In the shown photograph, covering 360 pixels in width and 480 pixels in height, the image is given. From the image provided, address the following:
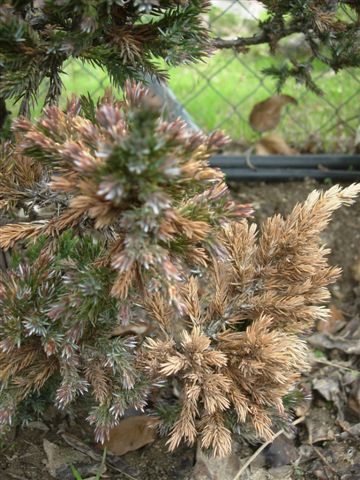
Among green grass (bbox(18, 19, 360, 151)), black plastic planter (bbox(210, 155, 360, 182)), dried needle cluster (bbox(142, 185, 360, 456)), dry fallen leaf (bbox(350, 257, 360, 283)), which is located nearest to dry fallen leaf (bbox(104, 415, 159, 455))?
dried needle cluster (bbox(142, 185, 360, 456))

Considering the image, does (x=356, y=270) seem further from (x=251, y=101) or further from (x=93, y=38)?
(x=251, y=101)

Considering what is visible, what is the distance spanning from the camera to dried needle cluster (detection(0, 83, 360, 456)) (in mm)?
902

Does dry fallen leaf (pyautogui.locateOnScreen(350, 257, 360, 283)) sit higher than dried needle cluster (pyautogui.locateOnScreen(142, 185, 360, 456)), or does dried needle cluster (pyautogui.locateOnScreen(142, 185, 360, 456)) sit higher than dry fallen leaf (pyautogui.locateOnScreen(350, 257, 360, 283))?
dried needle cluster (pyautogui.locateOnScreen(142, 185, 360, 456))

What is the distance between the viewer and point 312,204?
125 cm

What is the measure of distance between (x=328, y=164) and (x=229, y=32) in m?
1.51

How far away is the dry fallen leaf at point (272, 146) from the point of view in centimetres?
263

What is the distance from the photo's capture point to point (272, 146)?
2637 millimetres

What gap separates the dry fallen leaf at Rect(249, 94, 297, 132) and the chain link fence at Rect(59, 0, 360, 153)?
2.5 inches

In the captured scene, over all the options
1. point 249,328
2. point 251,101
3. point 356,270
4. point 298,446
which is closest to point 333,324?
point 356,270

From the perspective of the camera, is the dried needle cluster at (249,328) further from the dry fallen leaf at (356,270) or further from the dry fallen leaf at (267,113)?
the dry fallen leaf at (267,113)

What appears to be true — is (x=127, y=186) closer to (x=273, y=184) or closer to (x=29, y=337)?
(x=29, y=337)

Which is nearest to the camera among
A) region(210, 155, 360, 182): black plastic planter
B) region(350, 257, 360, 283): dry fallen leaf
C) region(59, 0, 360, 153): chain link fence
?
region(350, 257, 360, 283): dry fallen leaf

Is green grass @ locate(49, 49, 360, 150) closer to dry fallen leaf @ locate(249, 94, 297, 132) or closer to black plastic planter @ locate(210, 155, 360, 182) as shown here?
dry fallen leaf @ locate(249, 94, 297, 132)

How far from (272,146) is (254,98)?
0.63m
